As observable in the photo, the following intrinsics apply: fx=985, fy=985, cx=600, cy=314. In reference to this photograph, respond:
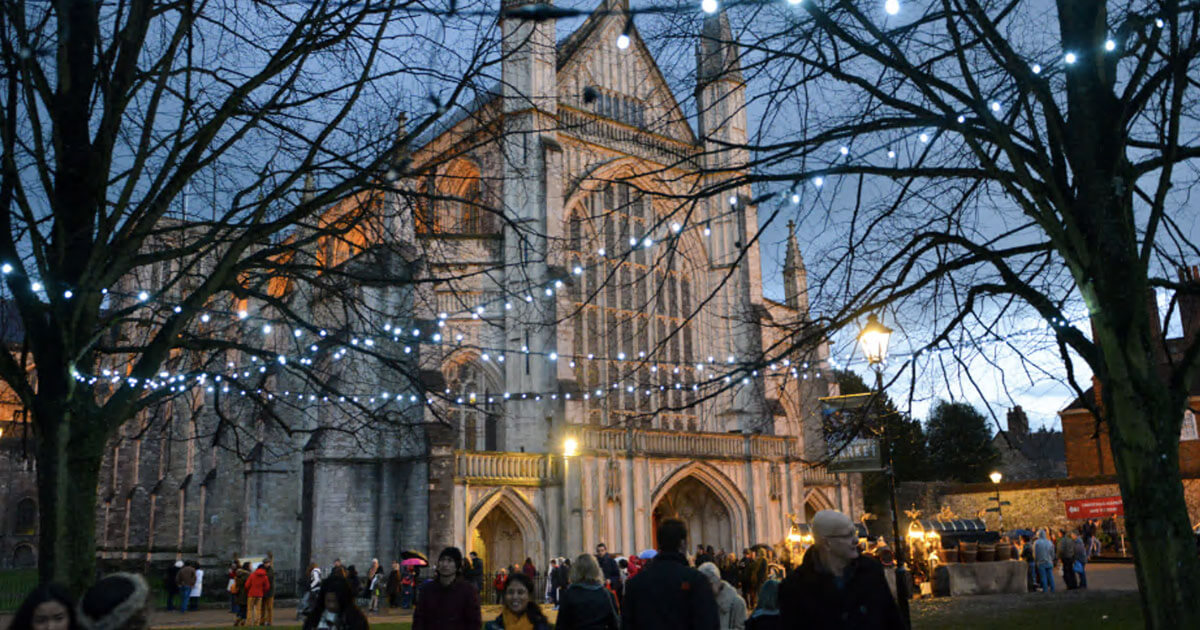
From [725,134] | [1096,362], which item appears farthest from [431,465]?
[1096,362]

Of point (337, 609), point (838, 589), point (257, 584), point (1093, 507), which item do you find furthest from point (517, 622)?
point (1093, 507)

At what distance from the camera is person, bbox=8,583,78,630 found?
10.7 ft

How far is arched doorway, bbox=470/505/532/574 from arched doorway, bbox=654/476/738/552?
452 centimetres

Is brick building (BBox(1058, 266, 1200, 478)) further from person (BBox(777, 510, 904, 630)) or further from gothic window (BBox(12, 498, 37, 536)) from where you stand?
gothic window (BBox(12, 498, 37, 536))

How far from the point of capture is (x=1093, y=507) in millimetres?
31141

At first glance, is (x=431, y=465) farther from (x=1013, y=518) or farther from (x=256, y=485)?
Answer: (x=1013, y=518)

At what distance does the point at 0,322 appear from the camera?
8.32 metres

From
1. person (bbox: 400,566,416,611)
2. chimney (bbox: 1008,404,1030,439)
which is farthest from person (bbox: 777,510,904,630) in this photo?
person (bbox: 400,566,416,611)

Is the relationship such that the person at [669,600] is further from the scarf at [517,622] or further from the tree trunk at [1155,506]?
the tree trunk at [1155,506]

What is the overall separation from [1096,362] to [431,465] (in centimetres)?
1729

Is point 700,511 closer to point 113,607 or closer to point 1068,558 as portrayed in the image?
point 1068,558

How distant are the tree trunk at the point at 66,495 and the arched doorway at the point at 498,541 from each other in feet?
59.3

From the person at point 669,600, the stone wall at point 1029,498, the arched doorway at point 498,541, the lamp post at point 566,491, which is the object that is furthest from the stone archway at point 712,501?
the person at point 669,600

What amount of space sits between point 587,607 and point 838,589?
195 centimetres
